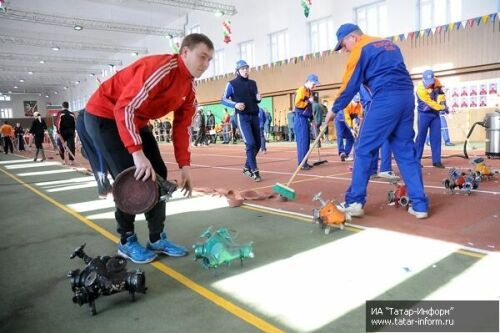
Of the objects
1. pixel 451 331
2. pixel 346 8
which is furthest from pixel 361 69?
pixel 346 8

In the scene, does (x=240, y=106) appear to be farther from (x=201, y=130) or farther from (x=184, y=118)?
(x=201, y=130)

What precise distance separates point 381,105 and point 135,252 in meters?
2.82

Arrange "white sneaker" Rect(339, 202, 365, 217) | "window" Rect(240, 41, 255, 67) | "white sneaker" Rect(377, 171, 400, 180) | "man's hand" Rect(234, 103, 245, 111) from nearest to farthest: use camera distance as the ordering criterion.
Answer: "white sneaker" Rect(339, 202, 365, 217) → "white sneaker" Rect(377, 171, 400, 180) → "man's hand" Rect(234, 103, 245, 111) → "window" Rect(240, 41, 255, 67)

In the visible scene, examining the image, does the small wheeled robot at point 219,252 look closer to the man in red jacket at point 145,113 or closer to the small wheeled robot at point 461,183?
the man in red jacket at point 145,113

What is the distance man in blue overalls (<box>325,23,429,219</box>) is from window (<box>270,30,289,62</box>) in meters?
19.3

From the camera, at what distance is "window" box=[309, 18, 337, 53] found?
787 inches

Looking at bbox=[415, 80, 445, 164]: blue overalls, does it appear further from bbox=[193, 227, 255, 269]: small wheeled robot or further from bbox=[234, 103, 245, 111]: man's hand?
bbox=[193, 227, 255, 269]: small wheeled robot

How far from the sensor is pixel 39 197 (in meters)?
6.95

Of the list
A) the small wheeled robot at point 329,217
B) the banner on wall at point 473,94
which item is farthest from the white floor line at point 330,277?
the banner on wall at point 473,94

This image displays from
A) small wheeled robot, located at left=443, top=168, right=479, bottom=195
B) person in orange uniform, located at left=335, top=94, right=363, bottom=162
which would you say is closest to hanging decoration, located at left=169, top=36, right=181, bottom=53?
person in orange uniform, located at left=335, top=94, right=363, bottom=162

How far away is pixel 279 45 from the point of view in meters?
23.2

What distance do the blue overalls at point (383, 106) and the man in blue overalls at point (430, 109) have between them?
12.0ft

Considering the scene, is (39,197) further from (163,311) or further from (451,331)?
(451,331)

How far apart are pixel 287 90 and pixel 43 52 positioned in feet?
88.1
